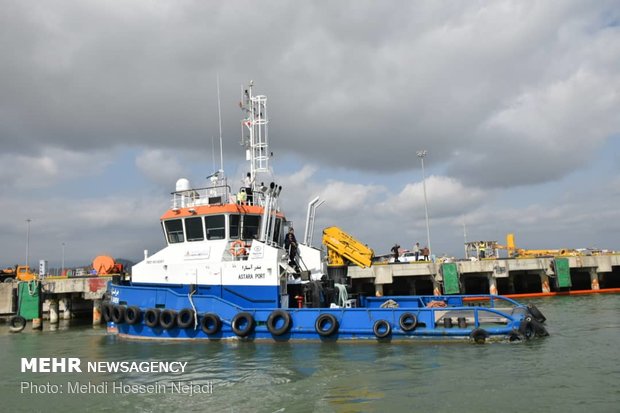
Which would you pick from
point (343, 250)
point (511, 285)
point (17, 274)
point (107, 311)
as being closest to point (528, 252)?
point (511, 285)

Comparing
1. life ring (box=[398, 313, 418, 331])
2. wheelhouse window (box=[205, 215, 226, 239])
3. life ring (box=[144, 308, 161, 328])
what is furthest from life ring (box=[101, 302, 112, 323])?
life ring (box=[398, 313, 418, 331])

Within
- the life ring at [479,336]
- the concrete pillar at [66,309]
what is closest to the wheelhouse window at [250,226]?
the life ring at [479,336]

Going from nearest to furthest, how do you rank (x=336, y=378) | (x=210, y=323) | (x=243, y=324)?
(x=336, y=378) → (x=243, y=324) → (x=210, y=323)

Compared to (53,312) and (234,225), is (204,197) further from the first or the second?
(53,312)

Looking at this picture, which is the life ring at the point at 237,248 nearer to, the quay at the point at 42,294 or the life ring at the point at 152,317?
the life ring at the point at 152,317

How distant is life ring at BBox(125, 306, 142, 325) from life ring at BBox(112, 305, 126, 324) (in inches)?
5.5

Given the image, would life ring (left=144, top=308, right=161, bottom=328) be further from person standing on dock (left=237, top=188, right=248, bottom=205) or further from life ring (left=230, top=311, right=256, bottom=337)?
person standing on dock (left=237, top=188, right=248, bottom=205)

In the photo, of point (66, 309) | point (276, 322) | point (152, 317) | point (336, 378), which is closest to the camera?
point (336, 378)

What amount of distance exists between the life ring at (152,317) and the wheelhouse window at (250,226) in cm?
305

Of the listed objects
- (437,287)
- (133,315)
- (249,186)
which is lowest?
(437,287)

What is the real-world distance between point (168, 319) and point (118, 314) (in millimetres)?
1751

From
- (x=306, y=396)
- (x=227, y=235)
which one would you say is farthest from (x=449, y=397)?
(x=227, y=235)

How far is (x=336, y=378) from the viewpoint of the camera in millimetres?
8250

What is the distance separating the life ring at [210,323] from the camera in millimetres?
11859
